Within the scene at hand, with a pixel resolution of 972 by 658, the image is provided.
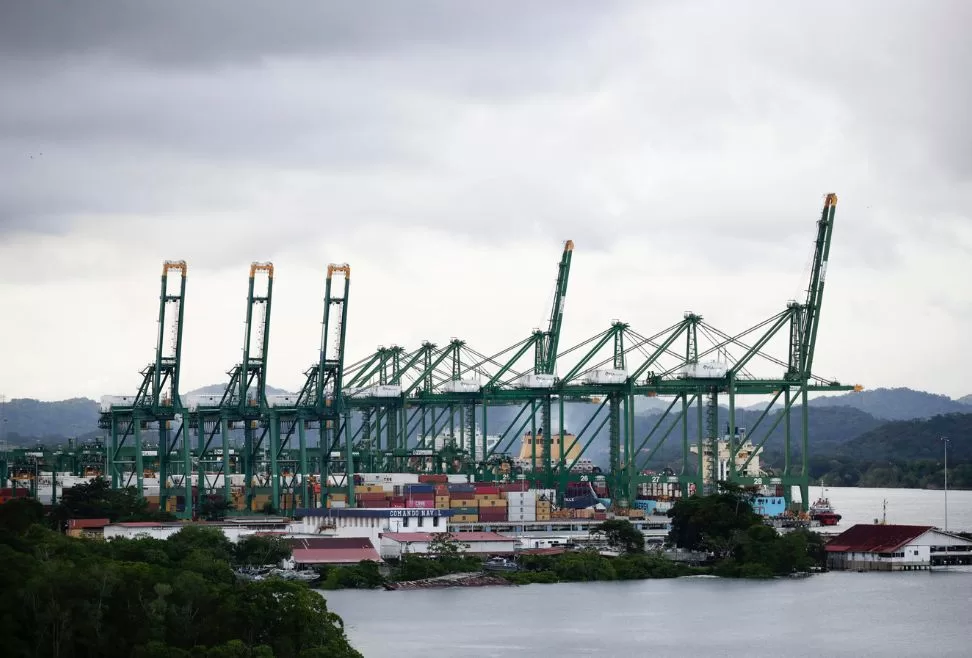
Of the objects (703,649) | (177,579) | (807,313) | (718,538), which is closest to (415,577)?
(718,538)

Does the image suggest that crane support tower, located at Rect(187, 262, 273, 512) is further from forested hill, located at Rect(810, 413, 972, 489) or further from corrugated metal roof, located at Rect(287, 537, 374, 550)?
forested hill, located at Rect(810, 413, 972, 489)

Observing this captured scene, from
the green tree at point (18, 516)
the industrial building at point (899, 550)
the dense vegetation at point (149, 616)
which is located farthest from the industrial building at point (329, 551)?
the dense vegetation at point (149, 616)

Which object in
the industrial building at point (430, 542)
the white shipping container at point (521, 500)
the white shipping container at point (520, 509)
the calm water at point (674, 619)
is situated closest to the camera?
the calm water at point (674, 619)

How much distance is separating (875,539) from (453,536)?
1468cm

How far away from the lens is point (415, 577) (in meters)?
53.6

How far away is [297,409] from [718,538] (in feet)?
66.3

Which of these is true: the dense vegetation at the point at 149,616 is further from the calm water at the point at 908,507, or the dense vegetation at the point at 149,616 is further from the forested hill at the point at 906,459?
the forested hill at the point at 906,459

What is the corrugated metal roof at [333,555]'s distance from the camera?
54156 millimetres

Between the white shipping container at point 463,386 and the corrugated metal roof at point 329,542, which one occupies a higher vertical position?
the white shipping container at point 463,386

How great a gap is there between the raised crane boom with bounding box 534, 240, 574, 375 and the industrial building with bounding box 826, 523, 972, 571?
79.4ft

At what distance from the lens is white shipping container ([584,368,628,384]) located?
250 ft

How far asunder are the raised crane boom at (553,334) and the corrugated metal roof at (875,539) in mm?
23196

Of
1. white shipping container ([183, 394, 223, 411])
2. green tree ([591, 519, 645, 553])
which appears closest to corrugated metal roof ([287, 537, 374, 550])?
green tree ([591, 519, 645, 553])

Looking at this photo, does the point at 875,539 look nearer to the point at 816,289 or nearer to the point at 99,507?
the point at 816,289
